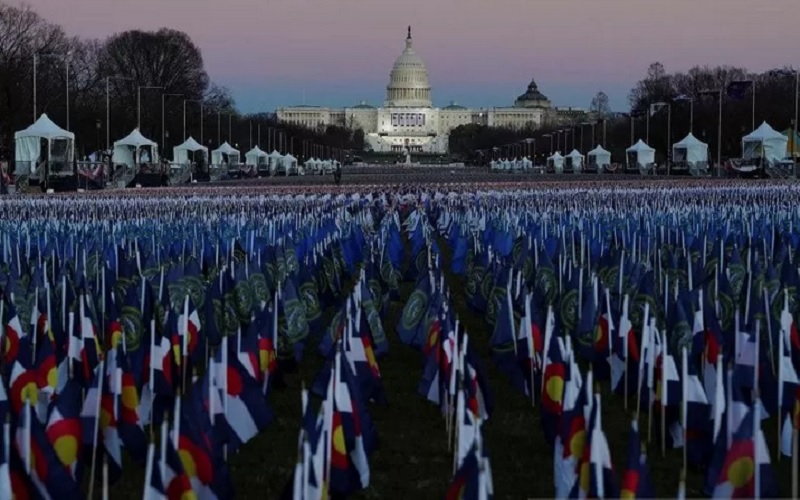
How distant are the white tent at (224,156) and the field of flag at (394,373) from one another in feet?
266

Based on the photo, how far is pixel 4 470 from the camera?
8102 millimetres

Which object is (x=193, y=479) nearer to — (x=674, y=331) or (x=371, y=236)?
(x=674, y=331)

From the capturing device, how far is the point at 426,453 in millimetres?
12266

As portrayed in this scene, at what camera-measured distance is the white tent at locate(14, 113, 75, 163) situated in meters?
62.2

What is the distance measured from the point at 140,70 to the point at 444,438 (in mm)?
107911

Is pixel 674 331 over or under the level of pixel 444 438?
over

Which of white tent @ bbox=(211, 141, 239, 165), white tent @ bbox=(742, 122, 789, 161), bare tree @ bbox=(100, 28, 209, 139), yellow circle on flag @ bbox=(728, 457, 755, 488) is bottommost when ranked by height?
yellow circle on flag @ bbox=(728, 457, 755, 488)

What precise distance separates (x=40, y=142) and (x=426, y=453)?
175ft

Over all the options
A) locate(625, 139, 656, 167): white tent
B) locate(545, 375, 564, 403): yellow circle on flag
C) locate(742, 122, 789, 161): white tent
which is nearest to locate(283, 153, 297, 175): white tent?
locate(625, 139, 656, 167): white tent

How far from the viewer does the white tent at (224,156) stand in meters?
105

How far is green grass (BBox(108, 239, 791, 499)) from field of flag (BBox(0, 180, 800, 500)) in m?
0.03

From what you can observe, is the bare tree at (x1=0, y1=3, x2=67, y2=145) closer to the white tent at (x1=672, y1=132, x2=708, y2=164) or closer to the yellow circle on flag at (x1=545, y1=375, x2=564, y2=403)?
the white tent at (x1=672, y1=132, x2=708, y2=164)

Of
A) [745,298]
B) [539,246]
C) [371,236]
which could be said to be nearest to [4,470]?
[745,298]

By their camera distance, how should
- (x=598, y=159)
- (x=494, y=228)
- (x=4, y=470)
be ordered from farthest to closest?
(x=598, y=159), (x=494, y=228), (x=4, y=470)
